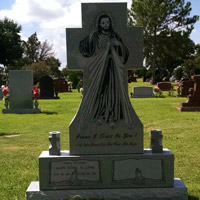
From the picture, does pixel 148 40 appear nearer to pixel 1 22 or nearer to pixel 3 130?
pixel 1 22

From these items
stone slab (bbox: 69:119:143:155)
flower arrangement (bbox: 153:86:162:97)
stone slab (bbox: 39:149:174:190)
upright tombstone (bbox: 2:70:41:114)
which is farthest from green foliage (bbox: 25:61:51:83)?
stone slab (bbox: 39:149:174:190)

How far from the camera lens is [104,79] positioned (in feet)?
16.0

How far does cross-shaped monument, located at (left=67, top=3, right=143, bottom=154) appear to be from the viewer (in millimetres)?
4832

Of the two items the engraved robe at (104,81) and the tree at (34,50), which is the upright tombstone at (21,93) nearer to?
the engraved robe at (104,81)

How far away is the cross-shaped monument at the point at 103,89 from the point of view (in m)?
4.83

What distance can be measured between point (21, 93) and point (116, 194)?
511 inches

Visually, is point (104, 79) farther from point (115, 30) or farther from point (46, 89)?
point (46, 89)

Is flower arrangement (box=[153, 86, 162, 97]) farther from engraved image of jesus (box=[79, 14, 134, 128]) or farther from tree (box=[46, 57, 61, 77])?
tree (box=[46, 57, 61, 77])

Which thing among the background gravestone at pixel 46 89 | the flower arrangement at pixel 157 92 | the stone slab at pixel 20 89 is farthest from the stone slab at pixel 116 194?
the flower arrangement at pixel 157 92

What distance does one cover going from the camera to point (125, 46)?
4906 mm

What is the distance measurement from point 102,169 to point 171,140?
492 centimetres

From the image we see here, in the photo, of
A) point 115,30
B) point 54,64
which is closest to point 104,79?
point 115,30

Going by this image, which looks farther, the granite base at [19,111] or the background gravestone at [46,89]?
the background gravestone at [46,89]

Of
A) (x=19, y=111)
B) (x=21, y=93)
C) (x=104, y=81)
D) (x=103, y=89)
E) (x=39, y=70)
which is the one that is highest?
(x=39, y=70)
